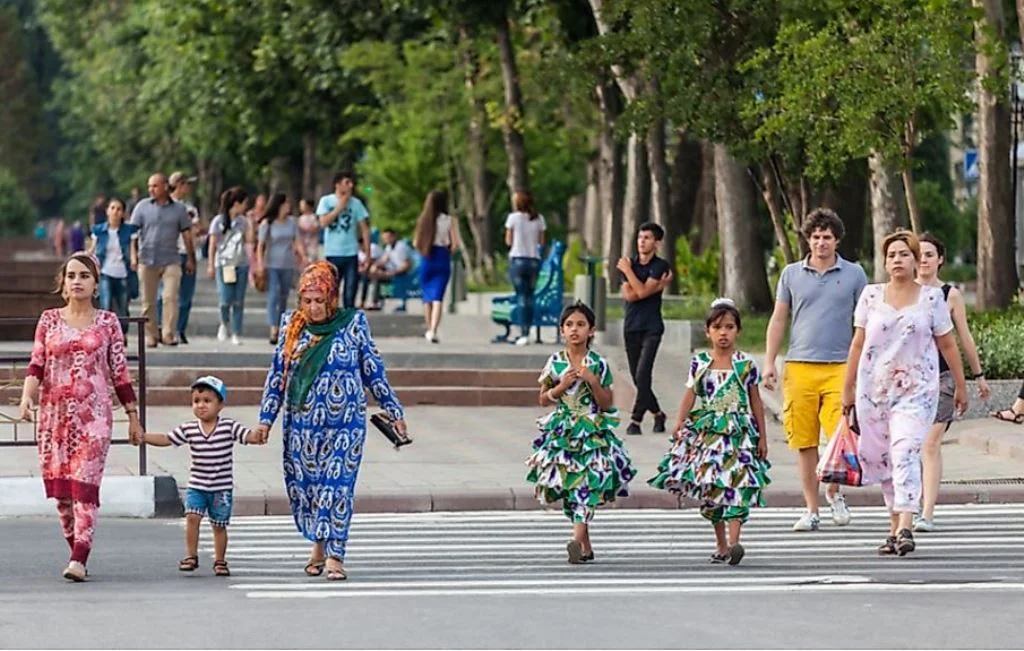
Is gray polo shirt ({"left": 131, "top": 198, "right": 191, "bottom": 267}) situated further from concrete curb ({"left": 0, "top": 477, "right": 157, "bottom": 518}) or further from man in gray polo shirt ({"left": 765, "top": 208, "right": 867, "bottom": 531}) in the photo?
man in gray polo shirt ({"left": 765, "top": 208, "right": 867, "bottom": 531})

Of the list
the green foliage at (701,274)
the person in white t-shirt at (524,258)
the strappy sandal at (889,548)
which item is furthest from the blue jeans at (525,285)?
the strappy sandal at (889,548)

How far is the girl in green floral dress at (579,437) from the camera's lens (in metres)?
13.1

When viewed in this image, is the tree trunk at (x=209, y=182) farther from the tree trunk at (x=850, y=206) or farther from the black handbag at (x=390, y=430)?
the black handbag at (x=390, y=430)

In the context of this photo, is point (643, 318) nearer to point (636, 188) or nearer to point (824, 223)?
point (824, 223)

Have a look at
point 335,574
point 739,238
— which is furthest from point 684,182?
point 335,574

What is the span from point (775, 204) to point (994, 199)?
229 centimetres

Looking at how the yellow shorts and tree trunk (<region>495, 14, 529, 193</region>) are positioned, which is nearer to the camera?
the yellow shorts

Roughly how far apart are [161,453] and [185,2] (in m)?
36.4

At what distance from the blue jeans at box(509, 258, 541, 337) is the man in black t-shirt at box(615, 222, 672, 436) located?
20.9 ft

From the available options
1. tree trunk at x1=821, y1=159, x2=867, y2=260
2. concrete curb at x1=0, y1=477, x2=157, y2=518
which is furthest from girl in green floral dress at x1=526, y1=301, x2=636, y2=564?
tree trunk at x1=821, y1=159, x2=867, y2=260

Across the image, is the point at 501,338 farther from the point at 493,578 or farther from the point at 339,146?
the point at 339,146

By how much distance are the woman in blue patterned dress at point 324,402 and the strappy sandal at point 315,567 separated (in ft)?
0.33

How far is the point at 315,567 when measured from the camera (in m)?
12.5

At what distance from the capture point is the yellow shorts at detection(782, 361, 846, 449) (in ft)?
48.1
